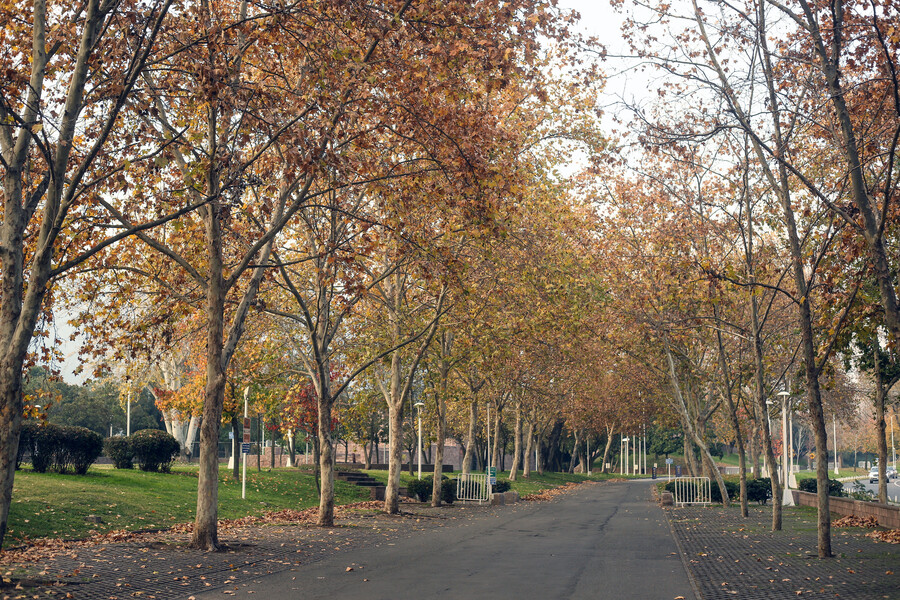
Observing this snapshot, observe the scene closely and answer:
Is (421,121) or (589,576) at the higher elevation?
(421,121)

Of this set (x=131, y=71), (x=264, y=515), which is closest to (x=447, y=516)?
(x=264, y=515)

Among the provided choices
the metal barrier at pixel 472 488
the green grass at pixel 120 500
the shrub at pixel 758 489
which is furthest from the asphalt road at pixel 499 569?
the shrub at pixel 758 489

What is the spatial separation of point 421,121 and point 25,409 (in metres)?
7.43

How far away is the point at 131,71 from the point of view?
10500mm

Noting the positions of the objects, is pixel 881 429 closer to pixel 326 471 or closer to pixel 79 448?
pixel 326 471

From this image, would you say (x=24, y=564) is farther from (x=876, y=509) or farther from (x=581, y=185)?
(x=581, y=185)

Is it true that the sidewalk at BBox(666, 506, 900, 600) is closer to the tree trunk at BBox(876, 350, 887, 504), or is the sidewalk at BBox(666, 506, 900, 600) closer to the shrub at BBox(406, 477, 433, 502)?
the tree trunk at BBox(876, 350, 887, 504)

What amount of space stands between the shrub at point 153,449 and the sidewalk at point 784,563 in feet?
58.2

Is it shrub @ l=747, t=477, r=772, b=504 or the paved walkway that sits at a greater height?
the paved walkway

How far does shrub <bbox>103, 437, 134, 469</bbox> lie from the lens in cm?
2883

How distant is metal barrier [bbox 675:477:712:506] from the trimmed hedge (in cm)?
2147

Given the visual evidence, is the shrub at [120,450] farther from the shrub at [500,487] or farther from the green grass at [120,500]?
the shrub at [500,487]

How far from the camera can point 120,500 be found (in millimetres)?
19812

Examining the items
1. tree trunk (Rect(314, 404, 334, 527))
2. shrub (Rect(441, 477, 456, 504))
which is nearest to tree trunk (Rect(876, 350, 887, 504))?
shrub (Rect(441, 477, 456, 504))
